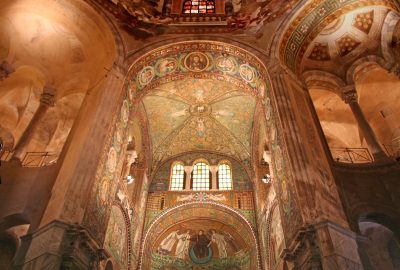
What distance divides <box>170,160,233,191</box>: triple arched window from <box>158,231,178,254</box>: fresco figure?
208cm

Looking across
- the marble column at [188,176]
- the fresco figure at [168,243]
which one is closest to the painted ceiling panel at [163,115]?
the marble column at [188,176]

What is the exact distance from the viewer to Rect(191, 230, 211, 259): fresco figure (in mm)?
14531

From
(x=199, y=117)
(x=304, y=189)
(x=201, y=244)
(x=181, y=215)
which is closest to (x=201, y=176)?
(x=181, y=215)

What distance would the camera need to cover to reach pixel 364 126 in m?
10.6

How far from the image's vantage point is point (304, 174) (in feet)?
26.0

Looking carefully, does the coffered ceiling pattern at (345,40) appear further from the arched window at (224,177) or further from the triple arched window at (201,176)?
the triple arched window at (201,176)

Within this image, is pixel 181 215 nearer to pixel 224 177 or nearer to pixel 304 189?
pixel 224 177

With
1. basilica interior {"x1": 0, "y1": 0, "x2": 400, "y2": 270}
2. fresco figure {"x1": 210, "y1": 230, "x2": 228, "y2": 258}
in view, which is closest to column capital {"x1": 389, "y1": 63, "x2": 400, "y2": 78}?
basilica interior {"x1": 0, "y1": 0, "x2": 400, "y2": 270}

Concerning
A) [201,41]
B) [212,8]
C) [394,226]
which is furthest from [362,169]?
[212,8]

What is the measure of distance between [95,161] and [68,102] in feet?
21.3

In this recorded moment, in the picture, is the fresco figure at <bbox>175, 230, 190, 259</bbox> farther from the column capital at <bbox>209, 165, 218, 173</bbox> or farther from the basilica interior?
the column capital at <bbox>209, 165, 218, 173</bbox>

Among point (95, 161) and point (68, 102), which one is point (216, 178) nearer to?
point (68, 102)

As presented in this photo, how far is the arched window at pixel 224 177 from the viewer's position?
15.5 m

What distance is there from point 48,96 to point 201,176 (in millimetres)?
7734
